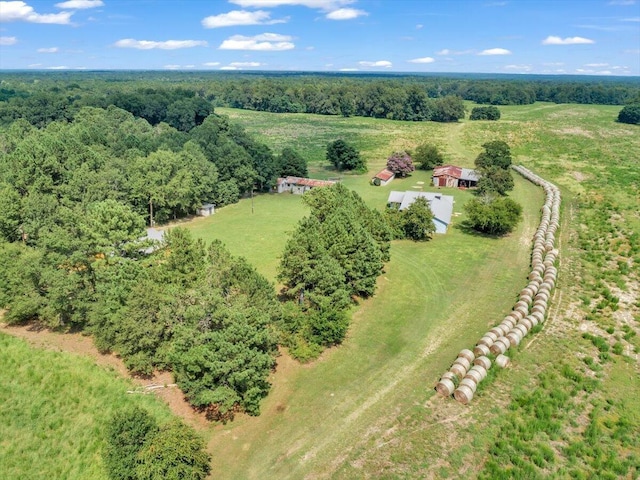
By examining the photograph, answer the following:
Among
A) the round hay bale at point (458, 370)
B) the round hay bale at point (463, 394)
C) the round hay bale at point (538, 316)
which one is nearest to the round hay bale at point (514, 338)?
the round hay bale at point (538, 316)

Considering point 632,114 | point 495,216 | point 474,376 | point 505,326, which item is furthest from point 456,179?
point 632,114

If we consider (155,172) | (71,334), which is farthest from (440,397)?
(155,172)

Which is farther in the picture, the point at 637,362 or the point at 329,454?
the point at 637,362

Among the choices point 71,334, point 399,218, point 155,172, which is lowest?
point 71,334

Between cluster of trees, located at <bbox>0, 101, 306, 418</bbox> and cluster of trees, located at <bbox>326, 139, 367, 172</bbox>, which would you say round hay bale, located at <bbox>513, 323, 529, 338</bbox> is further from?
cluster of trees, located at <bbox>326, 139, 367, 172</bbox>

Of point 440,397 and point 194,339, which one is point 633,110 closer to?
point 440,397

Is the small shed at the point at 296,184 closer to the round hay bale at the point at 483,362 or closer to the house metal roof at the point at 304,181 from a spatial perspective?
the house metal roof at the point at 304,181

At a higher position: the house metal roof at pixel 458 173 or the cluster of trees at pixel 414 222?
the house metal roof at pixel 458 173

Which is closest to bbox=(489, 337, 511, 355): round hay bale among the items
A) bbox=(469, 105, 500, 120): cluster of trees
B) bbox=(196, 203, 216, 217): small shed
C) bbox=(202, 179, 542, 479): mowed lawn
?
bbox=(202, 179, 542, 479): mowed lawn
